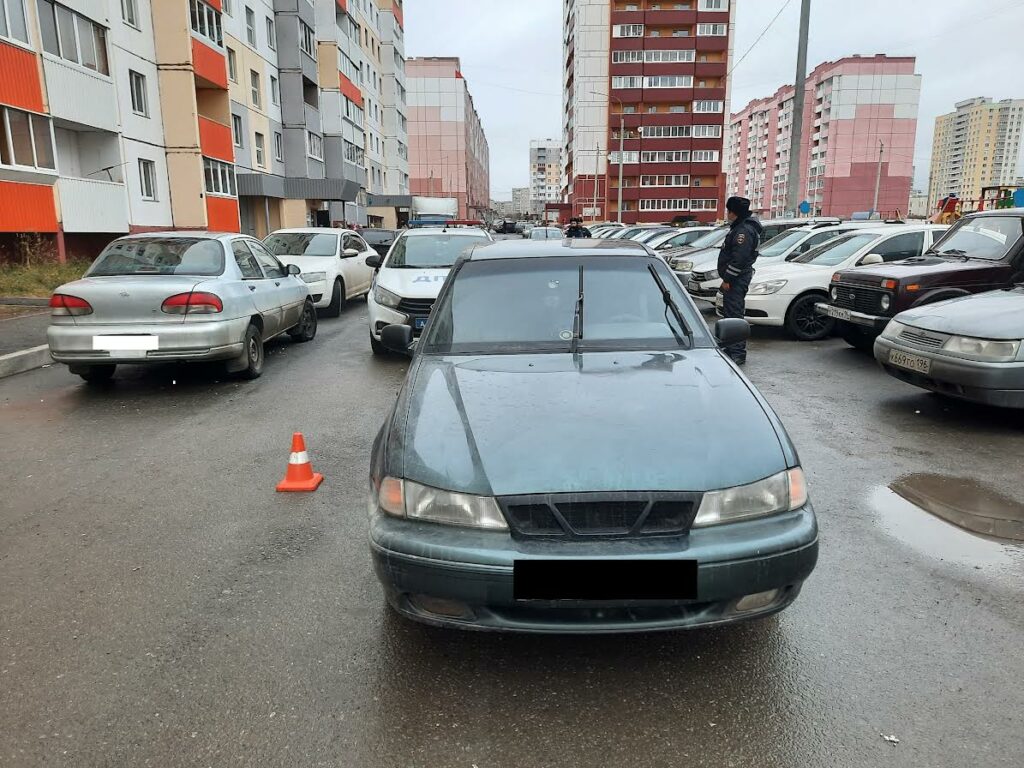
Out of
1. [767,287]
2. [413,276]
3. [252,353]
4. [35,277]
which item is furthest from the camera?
[35,277]

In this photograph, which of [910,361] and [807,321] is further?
[807,321]

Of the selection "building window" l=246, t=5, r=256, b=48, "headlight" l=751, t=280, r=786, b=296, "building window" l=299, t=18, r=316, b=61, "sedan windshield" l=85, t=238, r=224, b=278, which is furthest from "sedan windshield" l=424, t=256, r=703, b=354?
"building window" l=299, t=18, r=316, b=61

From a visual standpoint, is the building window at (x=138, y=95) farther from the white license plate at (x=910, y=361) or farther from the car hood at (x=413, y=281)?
the white license plate at (x=910, y=361)

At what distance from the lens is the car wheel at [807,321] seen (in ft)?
36.2

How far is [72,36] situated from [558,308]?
21603mm

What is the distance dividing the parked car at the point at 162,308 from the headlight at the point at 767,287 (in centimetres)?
699

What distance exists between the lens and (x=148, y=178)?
24125mm

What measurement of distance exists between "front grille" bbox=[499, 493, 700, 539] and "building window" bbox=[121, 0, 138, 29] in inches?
Answer: 1030

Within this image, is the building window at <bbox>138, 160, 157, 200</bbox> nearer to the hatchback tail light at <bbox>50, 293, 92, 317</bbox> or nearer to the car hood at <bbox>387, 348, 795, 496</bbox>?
the hatchback tail light at <bbox>50, 293, 92, 317</bbox>

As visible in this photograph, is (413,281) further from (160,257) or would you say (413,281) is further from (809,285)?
(809,285)

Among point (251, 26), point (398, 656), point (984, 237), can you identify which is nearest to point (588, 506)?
point (398, 656)

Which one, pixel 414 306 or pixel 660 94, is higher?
pixel 660 94

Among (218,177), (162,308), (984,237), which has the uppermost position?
(218,177)

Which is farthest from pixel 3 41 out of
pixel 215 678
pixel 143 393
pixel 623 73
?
pixel 623 73
